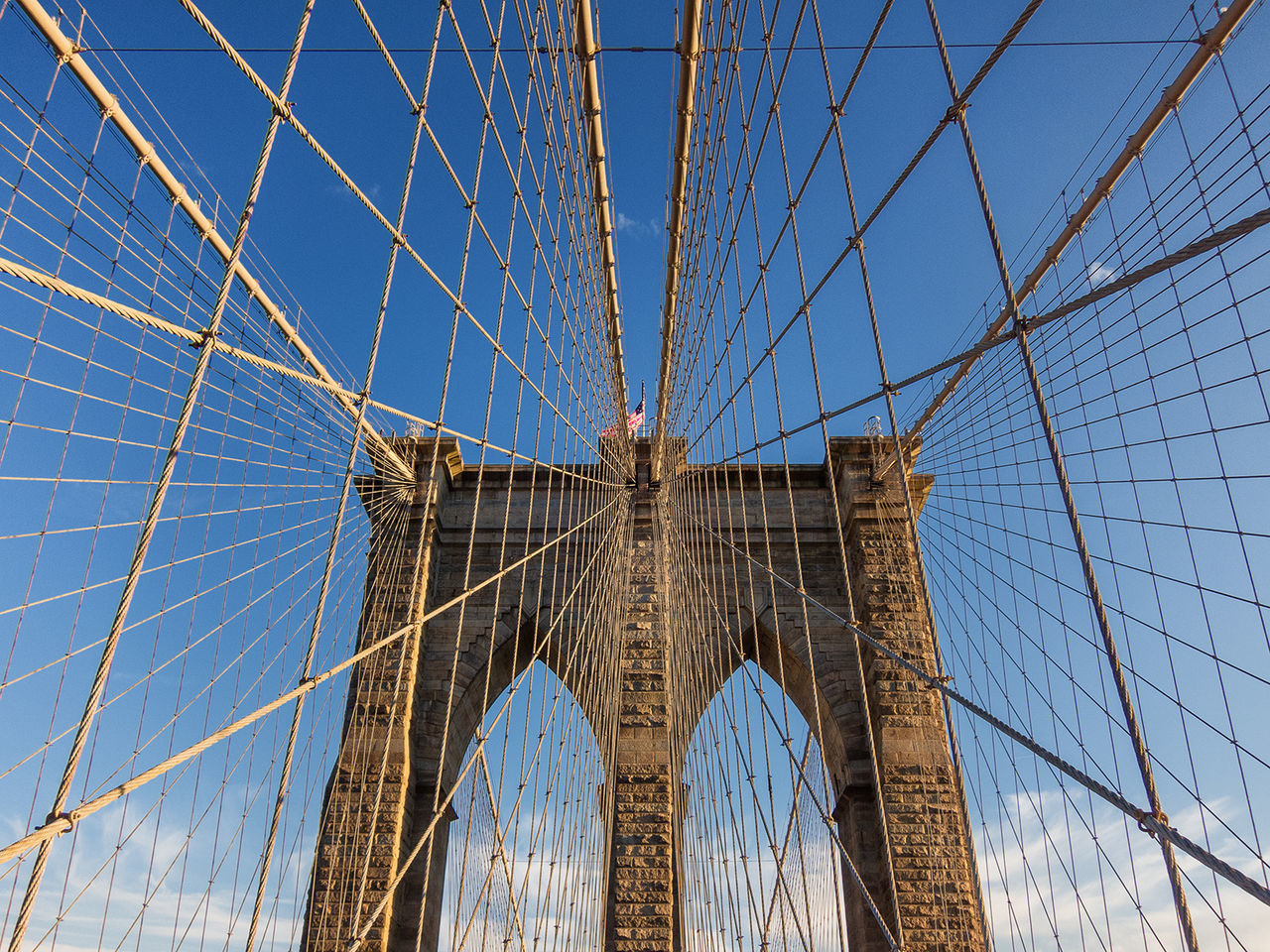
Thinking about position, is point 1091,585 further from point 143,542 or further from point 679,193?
point 679,193

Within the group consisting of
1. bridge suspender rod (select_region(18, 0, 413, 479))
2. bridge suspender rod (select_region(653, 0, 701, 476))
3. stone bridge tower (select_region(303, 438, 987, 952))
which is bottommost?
stone bridge tower (select_region(303, 438, 987, 952))

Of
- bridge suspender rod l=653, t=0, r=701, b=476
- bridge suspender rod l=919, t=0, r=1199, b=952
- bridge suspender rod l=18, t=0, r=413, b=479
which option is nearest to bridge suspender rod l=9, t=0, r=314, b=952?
bridge suspender rod l=18, t=0, r=413, b=479

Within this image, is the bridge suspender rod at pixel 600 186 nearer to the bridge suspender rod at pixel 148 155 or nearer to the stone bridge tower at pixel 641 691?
the stone bridge tower at pixel 641 691

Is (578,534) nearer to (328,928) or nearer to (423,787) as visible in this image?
(423,787)

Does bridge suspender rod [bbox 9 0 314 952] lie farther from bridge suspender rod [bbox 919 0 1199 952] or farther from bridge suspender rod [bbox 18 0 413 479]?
bridge suspender rod [bbox 919 0 1199 952]

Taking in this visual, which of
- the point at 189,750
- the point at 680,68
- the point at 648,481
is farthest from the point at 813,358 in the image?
the point at 648,481

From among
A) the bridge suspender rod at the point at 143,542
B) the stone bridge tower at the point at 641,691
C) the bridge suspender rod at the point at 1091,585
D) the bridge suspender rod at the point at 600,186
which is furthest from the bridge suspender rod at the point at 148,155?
the stone bridge tower at the point at 641,691
